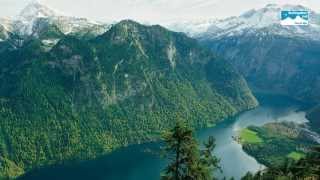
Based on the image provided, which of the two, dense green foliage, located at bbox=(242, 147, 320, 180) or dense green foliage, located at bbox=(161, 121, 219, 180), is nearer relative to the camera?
dense green foliage, located at bbox=(161, 121, 219, 180)

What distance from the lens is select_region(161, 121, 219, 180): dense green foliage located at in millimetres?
69125

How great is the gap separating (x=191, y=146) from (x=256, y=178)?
89.0 metres

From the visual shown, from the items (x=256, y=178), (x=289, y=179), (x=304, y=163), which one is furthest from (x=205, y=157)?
(x=256, y=178)

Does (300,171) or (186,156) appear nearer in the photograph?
(186,156)

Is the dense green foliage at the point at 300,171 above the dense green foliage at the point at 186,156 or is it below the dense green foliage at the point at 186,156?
below

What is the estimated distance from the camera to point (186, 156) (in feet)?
232

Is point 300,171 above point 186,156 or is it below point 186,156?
below

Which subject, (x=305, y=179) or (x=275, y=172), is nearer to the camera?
(x=305, y=179)

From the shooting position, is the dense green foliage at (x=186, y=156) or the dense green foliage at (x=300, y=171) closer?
the dense green foliage at (x=186, y=156)

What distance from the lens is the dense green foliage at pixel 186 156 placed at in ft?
227

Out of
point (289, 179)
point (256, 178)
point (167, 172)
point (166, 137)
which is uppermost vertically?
point (166, 137)

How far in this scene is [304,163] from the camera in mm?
139000

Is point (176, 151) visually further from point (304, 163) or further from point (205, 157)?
point (304, 163)

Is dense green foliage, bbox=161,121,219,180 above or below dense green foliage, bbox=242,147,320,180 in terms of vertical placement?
above
